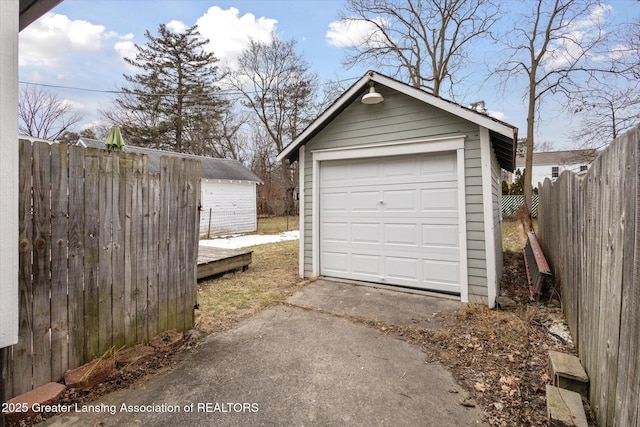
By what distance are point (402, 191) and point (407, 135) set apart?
95 cm

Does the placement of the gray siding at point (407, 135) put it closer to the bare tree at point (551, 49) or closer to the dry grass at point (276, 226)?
the dry grass at point (276, 226)

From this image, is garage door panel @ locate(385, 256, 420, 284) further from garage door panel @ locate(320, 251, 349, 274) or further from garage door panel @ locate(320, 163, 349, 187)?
garage door panel @ locate(320, 163, 349, 187)

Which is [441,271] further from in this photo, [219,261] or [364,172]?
[219,261]

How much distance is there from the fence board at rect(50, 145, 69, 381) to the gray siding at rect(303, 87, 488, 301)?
161 inches

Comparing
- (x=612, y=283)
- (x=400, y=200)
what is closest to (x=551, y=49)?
(x=400, y=200)

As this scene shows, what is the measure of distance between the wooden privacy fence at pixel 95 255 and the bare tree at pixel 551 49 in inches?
702

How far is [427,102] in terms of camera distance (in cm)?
475

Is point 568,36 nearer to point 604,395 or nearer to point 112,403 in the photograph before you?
point 604,395

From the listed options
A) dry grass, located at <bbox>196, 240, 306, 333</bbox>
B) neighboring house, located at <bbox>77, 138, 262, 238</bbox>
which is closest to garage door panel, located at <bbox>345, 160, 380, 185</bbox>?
dry grass, located at <bbox>196, 240, 306, 333</bbox>

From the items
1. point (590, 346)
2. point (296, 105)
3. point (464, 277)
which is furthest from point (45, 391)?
point (296, 105)

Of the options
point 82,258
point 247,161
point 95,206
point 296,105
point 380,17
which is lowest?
point 82,258

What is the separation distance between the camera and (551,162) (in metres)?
34.5

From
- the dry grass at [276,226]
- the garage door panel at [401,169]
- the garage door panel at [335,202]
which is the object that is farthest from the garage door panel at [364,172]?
the dry grass at [276,226]

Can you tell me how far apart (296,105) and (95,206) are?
2124 cm
